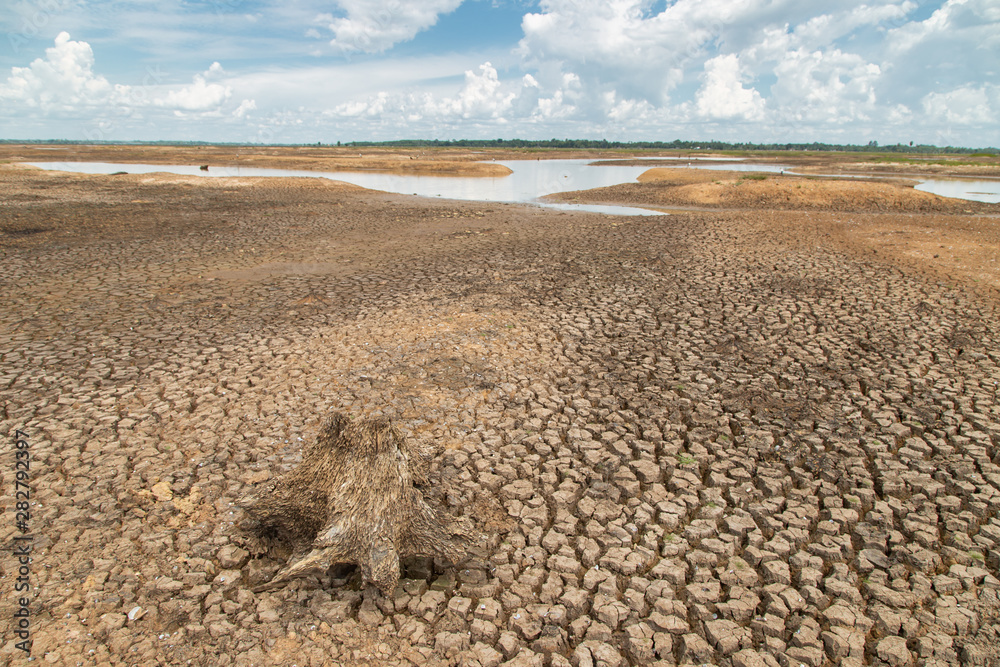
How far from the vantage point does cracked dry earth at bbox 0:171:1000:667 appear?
300 centimetres

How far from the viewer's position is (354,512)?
3.33m

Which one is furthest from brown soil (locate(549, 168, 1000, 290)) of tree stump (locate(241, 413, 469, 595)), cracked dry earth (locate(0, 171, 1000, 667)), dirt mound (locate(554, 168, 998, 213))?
tree stump (locate(241, 413, 469, 595))

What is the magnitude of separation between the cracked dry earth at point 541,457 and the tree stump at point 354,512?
0.58 ft

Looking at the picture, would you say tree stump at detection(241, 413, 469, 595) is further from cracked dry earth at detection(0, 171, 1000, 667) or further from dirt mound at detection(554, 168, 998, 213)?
dirt mound at detection(554, 168, 998, 213)

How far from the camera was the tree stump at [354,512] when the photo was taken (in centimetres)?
322

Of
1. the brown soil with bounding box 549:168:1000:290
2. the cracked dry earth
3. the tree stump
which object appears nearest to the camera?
the cracked dry earth

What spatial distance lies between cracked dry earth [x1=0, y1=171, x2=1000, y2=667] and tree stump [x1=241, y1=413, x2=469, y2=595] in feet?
0.58

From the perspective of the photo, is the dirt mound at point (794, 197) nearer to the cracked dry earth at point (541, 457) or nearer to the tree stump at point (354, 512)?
the cracked dry earth at point (541, 457)

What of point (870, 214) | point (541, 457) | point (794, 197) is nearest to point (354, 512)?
point (541, 457)

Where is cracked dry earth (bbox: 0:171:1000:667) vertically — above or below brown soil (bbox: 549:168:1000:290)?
below

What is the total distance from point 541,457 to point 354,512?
6.10 ft

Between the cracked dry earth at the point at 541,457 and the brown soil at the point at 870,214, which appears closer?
the cracked dry earth at the point at 541,457

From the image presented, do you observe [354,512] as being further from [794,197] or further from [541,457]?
[794,197]

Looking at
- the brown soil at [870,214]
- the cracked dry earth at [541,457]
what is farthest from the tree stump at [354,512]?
the brown soil at [870,214]
